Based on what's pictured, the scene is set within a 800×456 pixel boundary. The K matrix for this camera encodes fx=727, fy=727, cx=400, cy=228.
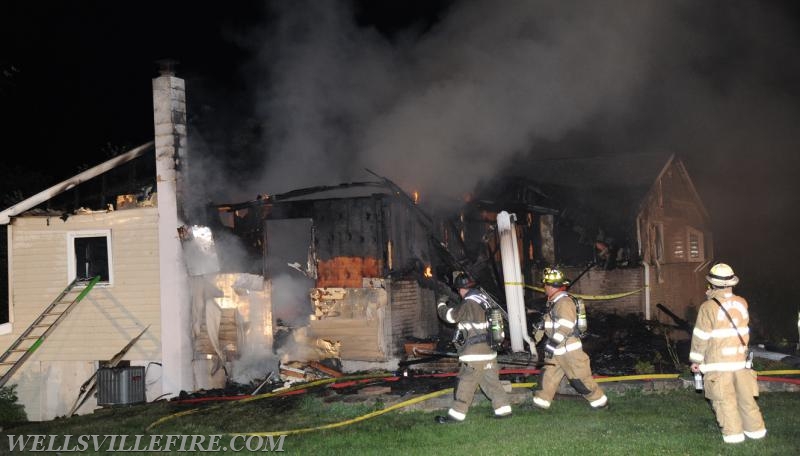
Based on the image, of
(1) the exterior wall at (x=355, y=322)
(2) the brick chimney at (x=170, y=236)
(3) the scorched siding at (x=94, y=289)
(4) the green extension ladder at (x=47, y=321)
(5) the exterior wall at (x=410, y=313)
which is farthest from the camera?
(5) the exterior wall at (x=410, y=313)

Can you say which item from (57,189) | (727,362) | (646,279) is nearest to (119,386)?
(57,189)

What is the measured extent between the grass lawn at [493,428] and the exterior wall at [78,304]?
2.91 metres

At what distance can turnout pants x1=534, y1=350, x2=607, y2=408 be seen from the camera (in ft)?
27.6

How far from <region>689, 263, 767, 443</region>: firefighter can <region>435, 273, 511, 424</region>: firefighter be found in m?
2.30

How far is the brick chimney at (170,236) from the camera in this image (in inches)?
513

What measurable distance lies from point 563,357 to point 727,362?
198 centimetres

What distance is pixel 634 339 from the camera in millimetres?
13469

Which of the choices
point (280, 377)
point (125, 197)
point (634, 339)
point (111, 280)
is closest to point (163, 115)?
point (125, 197)

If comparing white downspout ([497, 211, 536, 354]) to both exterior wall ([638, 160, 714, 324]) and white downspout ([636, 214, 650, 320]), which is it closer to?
white downspout ([636, 214, 650, 320])

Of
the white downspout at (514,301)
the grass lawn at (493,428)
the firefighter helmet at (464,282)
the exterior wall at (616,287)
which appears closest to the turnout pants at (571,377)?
the grass lawn at (493,428)

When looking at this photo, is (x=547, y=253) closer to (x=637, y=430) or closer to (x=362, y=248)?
(x=362, y=248)

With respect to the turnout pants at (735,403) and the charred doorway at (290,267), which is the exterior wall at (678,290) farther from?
the turnout pants at (735,403)

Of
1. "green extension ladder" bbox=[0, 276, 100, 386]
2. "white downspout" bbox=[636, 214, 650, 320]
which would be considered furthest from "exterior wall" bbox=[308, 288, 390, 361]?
"white downspout" bbox=[636, 214, 650, 320]

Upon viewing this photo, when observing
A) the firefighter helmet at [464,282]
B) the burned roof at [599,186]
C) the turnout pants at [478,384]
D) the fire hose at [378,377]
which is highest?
the burned roof at [599,186]
